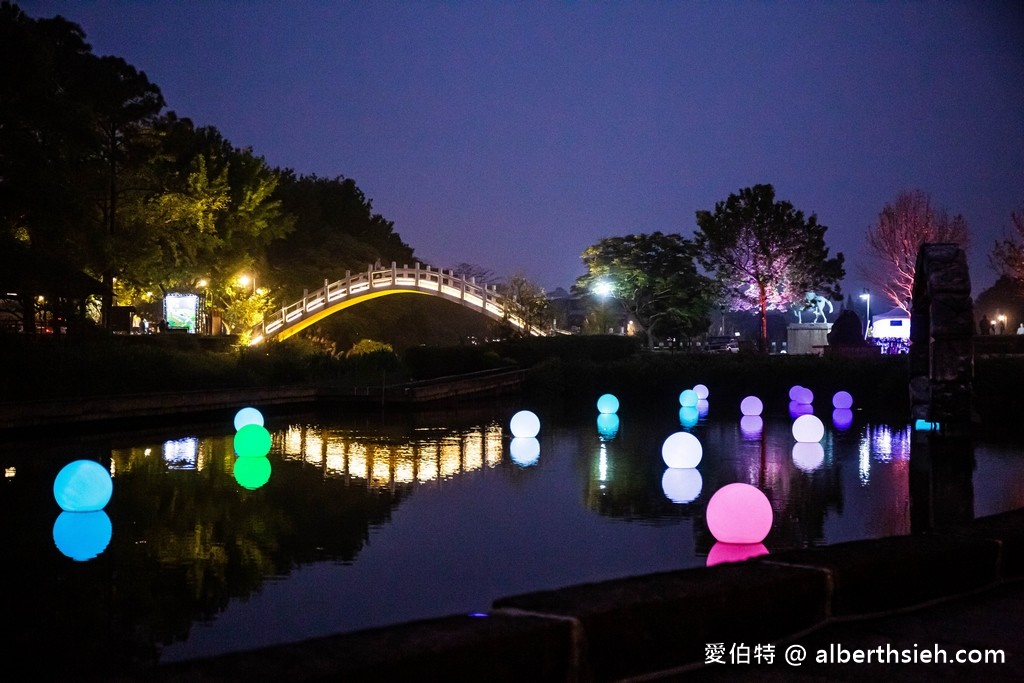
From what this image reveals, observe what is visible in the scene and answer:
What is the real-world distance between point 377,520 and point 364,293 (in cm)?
4345

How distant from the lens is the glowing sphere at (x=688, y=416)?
23.2 meters

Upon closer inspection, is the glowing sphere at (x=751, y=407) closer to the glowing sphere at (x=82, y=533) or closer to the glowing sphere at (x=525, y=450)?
the glowing sphere at (x=525, y=450)

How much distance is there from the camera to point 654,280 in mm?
57938

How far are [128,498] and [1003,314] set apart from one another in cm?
9130

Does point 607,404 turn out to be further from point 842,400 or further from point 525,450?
point 525,450

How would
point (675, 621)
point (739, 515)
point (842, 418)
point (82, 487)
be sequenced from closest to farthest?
point (675, 621) → point (739, 515) → point (82, 487) → point (842, 418)

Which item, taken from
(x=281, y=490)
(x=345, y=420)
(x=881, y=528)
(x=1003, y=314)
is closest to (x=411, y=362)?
(x=345, y=420)

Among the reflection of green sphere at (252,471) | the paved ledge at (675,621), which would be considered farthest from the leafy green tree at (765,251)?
the paved ledge at (675,621)

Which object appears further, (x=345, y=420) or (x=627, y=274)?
(x=627, y=274)

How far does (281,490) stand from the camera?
12.7 meters

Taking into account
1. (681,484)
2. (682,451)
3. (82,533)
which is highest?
(682,451)

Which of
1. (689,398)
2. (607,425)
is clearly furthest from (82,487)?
(689,398)

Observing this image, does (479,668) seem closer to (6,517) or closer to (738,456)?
(6,517)

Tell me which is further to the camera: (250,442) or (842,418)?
(842,418)
